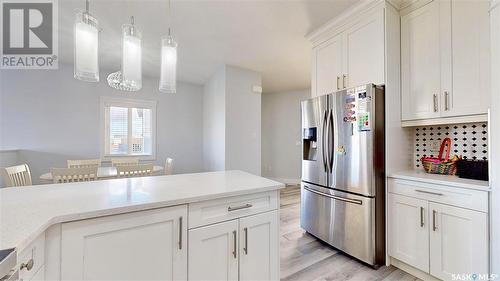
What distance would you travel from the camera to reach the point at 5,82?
3.36 metres

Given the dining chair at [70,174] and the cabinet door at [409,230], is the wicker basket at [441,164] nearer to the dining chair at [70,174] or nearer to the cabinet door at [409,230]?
the cabinet door at [409,230]

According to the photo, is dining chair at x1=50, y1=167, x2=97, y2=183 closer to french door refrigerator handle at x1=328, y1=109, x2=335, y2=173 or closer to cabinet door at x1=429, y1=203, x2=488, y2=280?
french door refrigerator handle at x1=328, y1=109, x2=335, y2=173

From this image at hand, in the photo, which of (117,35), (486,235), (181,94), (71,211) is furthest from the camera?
(181,94)

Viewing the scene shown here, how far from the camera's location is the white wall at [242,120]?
12.2 ft

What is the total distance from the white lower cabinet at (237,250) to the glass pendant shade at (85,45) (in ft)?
3.70

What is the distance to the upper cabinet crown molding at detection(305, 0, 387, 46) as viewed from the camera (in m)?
1.98

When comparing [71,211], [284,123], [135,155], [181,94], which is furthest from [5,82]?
[284,123]

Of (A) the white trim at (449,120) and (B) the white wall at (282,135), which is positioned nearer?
(A) the white trim at (449,120)

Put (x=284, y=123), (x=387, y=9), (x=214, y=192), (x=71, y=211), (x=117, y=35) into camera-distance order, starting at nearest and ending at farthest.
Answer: (x=71, y=211), (x=214, y=192), (x=387, y=9), (x=117, y=35), (x=284, y=123)

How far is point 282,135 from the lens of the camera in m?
5.68

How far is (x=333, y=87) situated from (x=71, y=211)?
247 cm

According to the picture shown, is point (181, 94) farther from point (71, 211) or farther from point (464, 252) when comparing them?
point (464, 252)

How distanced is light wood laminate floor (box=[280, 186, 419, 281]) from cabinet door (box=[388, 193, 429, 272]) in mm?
175

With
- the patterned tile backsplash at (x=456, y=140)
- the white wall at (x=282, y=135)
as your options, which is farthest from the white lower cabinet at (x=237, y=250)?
the white wall at (x=282, y=135)
